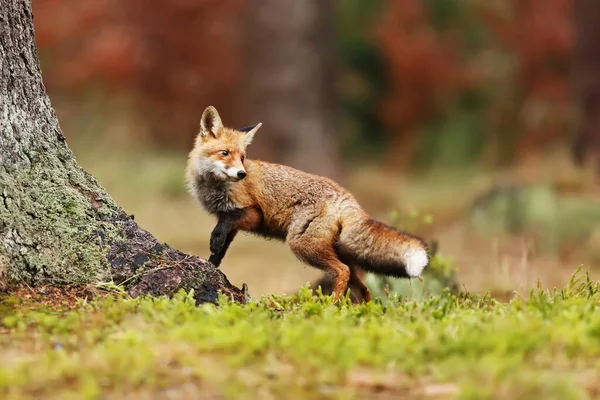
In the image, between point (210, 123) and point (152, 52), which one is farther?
point (152, 52)

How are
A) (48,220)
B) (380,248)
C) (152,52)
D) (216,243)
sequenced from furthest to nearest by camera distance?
(152,52) < (216,243) < (380,248) < (48,220)

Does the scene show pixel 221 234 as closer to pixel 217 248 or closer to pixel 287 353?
pixel 217 248

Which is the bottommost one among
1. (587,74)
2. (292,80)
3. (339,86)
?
(292,80)

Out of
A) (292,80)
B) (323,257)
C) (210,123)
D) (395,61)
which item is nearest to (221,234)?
(323,257)

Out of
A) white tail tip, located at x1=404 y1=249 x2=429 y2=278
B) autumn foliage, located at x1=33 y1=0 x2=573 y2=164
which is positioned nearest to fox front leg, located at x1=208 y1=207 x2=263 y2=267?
white tail tip, located at x1=404 y1=249 x2=429 y2=278

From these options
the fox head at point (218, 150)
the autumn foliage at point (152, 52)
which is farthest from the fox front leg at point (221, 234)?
the autumn foliage at point (152, 52)

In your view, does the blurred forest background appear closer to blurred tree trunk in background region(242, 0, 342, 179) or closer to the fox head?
blurred tree trunk in background region(242, 0, 342, 179)

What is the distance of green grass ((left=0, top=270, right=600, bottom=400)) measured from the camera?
10.9ft

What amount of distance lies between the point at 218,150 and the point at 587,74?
9.43m

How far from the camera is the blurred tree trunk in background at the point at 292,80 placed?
1587cm

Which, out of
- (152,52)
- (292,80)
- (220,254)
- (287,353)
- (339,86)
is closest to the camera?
(287,353)

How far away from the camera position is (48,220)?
4.78 meters

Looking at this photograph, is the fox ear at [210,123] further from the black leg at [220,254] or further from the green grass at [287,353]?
the green grass at [287,353]

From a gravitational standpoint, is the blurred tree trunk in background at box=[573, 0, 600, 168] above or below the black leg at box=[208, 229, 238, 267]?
above
